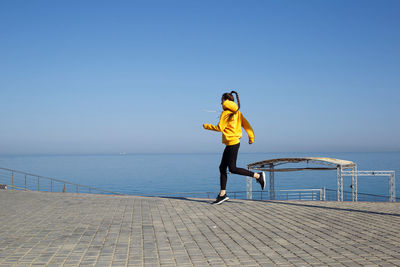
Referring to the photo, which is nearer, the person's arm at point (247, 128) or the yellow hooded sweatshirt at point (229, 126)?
the yellow hooded sweatshirt at point (229, 126)

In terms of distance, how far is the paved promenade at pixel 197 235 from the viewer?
3.79 m

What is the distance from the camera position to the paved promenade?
3793 mm

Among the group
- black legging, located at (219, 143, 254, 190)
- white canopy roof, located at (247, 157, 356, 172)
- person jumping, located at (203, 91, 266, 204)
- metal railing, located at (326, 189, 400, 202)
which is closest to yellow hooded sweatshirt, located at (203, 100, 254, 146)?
person jumping, located at (203, 91, 266, 204)

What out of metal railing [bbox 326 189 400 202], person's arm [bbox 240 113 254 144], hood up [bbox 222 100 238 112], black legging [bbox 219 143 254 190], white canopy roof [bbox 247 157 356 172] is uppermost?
hood up [bbox 222 100 238 112]

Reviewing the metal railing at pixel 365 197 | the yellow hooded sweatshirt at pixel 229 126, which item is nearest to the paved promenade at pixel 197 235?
the yellow hooded sweatshirt at pixel 229 126

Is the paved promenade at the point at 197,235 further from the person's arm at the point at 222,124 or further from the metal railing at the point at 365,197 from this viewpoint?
the metal railing at the point at 365,197

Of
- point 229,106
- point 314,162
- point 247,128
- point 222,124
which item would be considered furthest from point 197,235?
point 314,162

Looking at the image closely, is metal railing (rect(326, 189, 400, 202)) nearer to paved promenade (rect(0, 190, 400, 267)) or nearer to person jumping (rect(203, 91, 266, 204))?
person jumping (rect(203, 91, 266, 204))

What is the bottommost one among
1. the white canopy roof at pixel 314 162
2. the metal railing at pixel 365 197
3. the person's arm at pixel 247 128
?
the metal railing at pixel 365 197

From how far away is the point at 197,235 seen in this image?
493 cm

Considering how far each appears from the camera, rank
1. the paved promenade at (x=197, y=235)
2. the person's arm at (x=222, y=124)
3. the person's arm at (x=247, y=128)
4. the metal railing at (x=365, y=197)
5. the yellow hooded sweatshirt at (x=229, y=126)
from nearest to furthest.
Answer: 1. the paved promenade at (x=197, y=235)
2. the person's arm at (x=222, y=124)
3. the yellow hooded sweatshirt at (x=229, y=126)
4. the person's arm at (x=247, y=128)
5. the metal railing at (x=365, y=197)

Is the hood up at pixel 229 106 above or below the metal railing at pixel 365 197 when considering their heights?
above

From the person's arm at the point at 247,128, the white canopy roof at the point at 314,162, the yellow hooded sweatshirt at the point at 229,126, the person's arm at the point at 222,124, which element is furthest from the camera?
the white canopy roof at the point at 314,162

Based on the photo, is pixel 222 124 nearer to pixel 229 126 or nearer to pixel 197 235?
pixel 229 126
